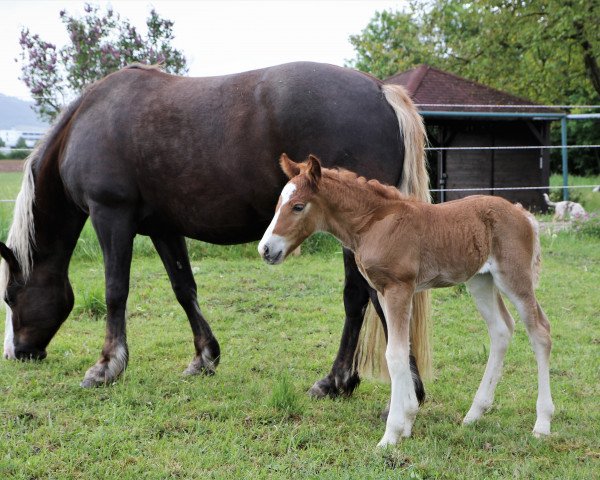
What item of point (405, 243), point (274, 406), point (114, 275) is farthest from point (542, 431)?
point (114, 275)

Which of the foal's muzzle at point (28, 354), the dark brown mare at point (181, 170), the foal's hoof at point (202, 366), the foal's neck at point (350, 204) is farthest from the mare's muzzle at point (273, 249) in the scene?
the foal's muzzle at point (28, 354)

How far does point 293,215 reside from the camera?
3.26 meters

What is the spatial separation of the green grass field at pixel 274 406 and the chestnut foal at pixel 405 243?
30cm

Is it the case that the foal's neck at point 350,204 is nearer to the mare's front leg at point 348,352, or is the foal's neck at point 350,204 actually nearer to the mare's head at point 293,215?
the mare's head at point 293,215

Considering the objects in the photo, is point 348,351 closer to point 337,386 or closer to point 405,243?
point 337,386

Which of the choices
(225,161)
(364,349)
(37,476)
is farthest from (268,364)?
(37,476)

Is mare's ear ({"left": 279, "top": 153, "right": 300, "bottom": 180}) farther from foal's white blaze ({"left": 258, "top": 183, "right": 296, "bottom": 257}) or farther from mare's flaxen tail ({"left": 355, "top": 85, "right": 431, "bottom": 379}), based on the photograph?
mare's flaxen tail ({"left": 355, "top": 85, "right": 431, "bottom": 379})

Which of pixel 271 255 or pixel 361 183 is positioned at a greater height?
pixel 361 183

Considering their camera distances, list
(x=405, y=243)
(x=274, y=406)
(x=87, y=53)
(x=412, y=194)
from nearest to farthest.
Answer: (x=405, y=243)
(x=274, y=406)
(x=412, y=194)
(x=87, y=53)

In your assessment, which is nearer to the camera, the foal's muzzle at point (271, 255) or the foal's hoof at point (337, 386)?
the foal's muzzle at point (271, 255)

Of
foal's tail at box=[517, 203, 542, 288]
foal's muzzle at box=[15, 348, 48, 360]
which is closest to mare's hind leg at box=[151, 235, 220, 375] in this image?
foal's muzzle at box=[15, 348, 48, 360]

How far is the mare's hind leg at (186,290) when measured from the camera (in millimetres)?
4918

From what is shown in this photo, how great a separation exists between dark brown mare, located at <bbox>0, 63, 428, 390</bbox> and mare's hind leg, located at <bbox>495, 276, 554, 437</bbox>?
0.89m

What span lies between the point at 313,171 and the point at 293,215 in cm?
25
